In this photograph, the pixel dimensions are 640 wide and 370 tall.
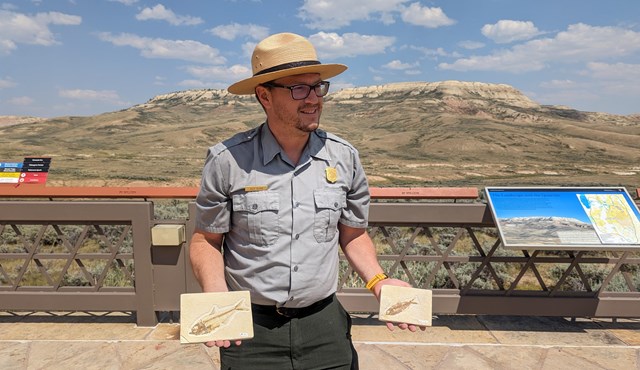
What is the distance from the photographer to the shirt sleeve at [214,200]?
1736 mm

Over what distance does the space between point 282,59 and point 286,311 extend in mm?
1008

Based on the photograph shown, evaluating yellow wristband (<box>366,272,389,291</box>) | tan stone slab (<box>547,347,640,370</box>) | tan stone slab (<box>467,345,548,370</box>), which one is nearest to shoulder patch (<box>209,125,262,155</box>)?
yellow wristband (<box>366,272,389,291</box>)

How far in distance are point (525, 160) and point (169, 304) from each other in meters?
53.3

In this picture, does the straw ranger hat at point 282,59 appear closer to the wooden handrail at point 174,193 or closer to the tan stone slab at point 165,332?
the wooden handrail at point 174,193

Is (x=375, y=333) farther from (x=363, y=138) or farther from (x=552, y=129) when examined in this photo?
(x=552, y=129)

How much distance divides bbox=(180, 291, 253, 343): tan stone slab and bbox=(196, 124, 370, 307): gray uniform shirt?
122 mm

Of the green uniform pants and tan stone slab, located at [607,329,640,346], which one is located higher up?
the green uniform pants

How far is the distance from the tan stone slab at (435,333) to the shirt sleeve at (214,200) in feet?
7.95

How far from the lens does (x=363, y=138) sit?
245 ft

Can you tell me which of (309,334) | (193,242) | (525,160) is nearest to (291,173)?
(193,242)

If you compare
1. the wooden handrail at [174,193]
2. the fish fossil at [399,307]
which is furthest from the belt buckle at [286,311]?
the wooden handrail at [174,193]

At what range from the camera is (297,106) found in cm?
172

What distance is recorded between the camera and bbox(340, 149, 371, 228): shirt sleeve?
6.37 feet

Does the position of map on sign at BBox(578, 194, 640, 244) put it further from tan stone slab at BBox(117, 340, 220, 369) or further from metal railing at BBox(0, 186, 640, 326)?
tan stone slab at BBox(117, 340, 220, 369)
